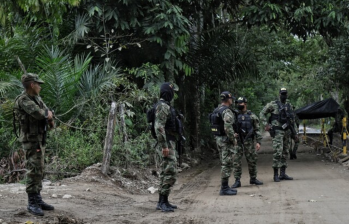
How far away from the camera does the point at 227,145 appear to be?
9.40 meters

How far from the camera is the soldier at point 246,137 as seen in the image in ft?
34.2

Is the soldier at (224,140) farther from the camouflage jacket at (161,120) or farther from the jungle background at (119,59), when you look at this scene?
the jungle background at (119,59)

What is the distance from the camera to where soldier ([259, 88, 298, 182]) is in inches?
436

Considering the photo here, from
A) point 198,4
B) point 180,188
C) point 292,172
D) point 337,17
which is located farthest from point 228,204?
point 198,4

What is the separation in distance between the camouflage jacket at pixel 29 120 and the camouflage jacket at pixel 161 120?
171cm

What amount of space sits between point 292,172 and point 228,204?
18.6 feet

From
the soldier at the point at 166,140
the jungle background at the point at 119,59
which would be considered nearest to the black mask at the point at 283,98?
the jungle background at the point at 119,59

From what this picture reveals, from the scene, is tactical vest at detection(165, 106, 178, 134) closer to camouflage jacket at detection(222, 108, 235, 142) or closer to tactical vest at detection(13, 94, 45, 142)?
camouflage jacket at detection(222, 108, 235, 142)

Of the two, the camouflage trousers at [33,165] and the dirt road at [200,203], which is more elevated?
the camouflage trousers at [33,165]

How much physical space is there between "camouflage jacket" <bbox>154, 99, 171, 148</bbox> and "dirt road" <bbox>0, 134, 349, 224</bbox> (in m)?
1.11

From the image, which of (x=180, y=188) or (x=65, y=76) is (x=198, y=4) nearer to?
(x=65, y=76)

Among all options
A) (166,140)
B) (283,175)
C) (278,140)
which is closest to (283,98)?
(278,140)

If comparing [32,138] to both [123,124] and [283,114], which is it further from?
[283,114]

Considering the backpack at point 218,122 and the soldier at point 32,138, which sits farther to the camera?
the backpack at point 218,122
